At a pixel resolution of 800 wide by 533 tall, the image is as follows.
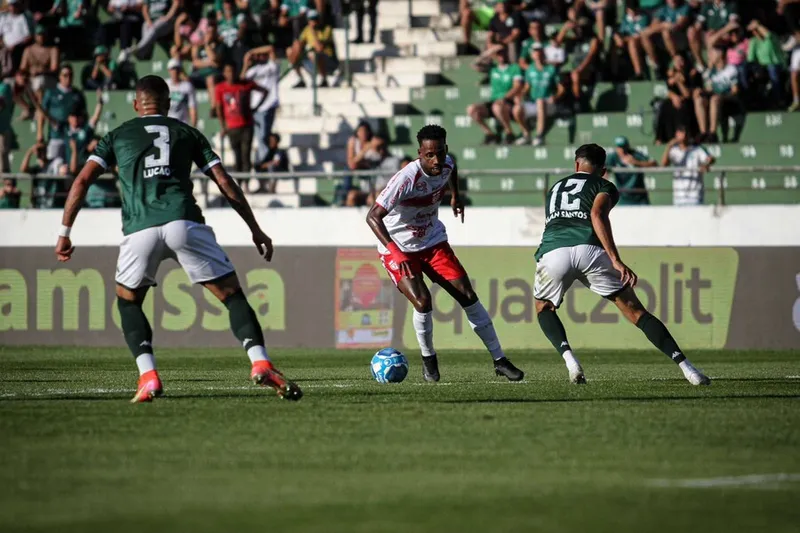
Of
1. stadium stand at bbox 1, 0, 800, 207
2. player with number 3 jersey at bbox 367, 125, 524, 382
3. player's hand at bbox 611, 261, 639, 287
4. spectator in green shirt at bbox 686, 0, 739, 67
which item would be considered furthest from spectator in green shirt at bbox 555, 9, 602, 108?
player's hand at bbox 611, 261, 639, 287

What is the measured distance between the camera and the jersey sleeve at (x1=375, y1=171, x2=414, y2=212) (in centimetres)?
1209

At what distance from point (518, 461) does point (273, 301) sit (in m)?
14.1

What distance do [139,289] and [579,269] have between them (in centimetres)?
400

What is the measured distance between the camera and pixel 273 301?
2089 centimetres

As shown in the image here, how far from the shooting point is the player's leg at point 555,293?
39.4ft

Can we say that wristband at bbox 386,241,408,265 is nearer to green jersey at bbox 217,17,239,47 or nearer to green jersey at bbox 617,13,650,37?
green jersey at bbox 617,13,650,37

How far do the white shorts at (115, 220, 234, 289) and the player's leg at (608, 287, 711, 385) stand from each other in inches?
154

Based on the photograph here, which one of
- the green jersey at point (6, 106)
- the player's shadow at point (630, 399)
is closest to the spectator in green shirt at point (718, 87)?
the player's shadow at point (630, 399)

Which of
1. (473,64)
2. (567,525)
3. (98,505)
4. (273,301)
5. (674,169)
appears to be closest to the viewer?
(567,525)

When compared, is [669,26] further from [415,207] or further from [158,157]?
[158,157]

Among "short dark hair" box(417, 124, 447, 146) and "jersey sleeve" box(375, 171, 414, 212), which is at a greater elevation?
"short dark hair" box(417, 124, 447, 146)

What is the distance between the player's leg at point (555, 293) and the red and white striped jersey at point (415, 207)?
36.1 inches

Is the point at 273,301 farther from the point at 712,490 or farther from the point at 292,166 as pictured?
the point at 712,490

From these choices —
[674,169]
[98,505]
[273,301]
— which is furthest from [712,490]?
[273,301]
